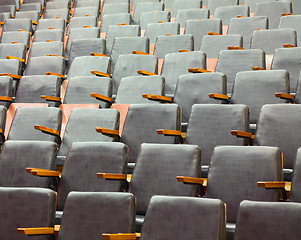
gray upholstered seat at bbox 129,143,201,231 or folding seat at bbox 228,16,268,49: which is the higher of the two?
folding seat at bbox 228,16,268,49

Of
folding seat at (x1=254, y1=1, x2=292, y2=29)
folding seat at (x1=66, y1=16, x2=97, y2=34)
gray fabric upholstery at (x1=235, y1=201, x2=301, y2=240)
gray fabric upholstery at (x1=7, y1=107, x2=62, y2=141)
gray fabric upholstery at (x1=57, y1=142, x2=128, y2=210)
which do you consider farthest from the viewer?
folding seat at (x1=66, y1=16, x2=97, y2=34)

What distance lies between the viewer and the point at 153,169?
376 millimetres

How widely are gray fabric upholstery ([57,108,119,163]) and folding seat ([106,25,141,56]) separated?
0.88ft

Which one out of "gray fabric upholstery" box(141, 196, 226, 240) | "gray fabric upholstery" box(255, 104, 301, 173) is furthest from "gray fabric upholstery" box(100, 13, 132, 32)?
"gray fabric upholstery" box(141, 196, 226, 240)

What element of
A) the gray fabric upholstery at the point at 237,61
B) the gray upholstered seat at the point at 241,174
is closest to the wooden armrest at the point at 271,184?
the gray upholstered seat at the point at 241,174

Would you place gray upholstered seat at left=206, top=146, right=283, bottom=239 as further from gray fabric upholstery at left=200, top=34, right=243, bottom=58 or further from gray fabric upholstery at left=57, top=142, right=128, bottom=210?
gray fabric upholstery at left=200, top=34, right=243, bottom=58

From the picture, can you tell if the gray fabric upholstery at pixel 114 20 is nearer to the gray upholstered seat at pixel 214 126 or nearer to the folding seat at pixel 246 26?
the folding seat at pixel 246 26

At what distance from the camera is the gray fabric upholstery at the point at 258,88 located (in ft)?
1.54

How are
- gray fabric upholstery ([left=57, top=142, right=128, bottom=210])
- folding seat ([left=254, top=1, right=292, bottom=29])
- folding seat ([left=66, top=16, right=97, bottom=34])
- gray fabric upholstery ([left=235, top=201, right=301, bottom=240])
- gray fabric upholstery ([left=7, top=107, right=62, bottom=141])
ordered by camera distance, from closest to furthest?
1. gray fabric upholstery ([left=235, top=201, right=301, bottom=240])
2. gray fabric upholstery ([left=57, top=142, right=128, bottom=210])
3. gray fabric upholstery ([left=7, top=107, right=62, bottom=141])
4. folding seat ([left=254, top=1, right=292, bottom=29])
5. folding seat ([left=66, top=16, right=97, bottom=34])

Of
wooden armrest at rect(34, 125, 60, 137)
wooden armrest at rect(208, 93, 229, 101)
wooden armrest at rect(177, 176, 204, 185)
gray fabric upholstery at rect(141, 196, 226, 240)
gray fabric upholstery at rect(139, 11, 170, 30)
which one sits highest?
gray fabric upholstery at rect(139, 11, 170, 30)

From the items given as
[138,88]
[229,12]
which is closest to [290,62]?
[138,88]

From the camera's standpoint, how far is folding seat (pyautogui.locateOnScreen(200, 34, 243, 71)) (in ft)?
2.05

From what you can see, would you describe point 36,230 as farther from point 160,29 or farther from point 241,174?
point 160,29

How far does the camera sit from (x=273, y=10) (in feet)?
2.41
